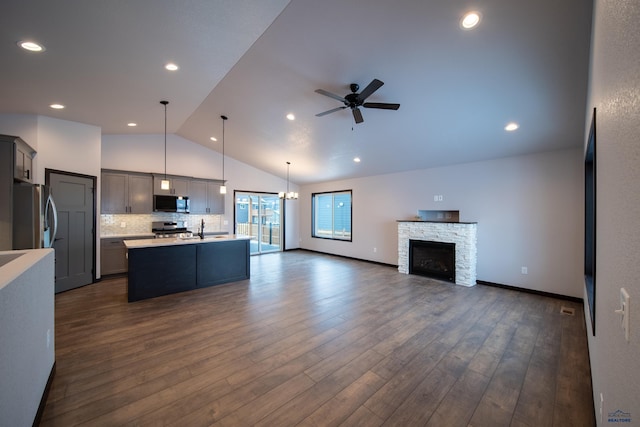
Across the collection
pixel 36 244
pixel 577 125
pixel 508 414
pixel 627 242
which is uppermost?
pixel 577 125

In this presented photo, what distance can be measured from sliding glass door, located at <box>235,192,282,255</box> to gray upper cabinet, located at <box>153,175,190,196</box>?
1640mm

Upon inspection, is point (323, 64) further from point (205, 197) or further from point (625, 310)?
point (205, 197)

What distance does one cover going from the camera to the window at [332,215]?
8.27m

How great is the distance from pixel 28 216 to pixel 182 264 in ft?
6.81

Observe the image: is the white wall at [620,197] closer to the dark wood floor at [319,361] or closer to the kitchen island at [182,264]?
the dark wood floor at [319,361]

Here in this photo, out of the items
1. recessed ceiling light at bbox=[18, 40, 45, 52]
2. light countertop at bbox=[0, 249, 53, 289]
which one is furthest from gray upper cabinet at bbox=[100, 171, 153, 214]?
light countertop at bbox=[0, 249, 53, 289]

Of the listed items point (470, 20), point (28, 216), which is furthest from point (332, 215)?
point (28, 216)

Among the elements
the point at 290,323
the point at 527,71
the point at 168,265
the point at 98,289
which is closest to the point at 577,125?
the point at 527,71

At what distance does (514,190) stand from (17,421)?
6.54 m

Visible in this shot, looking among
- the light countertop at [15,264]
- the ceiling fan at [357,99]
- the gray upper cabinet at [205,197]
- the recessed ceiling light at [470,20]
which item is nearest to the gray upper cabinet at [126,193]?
the gray upper cabinet at [205,197]

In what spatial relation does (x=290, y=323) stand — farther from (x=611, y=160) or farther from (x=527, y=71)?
(x=527, y=71)

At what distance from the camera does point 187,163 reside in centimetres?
716

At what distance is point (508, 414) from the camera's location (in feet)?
6.19

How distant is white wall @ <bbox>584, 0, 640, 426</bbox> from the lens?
80cm
